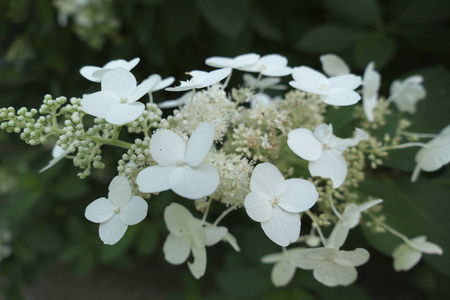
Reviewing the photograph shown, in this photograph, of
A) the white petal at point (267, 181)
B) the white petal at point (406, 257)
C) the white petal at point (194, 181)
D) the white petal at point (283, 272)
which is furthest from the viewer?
the white petal at point (283, 272)

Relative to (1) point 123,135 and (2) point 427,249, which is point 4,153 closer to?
(1) point 123,135

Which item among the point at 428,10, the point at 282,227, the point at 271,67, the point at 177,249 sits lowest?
the point at 177,249

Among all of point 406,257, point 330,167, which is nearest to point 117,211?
point 330,167

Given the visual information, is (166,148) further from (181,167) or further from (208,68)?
(208,68)

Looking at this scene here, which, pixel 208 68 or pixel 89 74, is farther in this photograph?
pixel 208 68

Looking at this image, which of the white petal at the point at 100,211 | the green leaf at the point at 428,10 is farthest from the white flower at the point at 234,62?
the green leaf at the point at 428,10

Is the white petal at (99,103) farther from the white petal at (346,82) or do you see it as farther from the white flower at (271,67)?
the white petal at (346,82)
